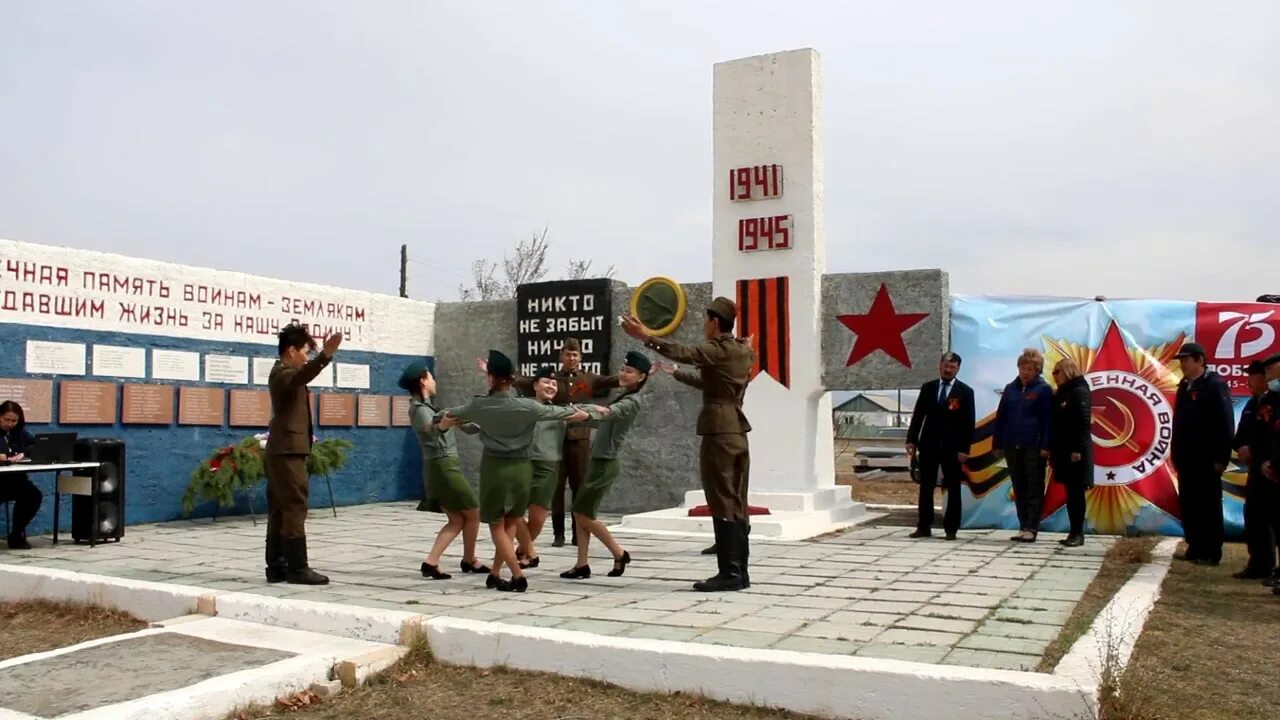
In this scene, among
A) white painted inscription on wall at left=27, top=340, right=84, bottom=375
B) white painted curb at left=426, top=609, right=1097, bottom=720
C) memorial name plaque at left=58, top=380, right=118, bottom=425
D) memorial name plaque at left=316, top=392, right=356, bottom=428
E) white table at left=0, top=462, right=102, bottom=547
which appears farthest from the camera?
memorial name plaque at left=316, top=392, right=356, bottom=428

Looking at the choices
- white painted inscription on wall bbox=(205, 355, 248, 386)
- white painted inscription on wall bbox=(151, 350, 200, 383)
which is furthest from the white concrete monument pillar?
white painted inscription on wall bbox=(151, 350, 200, 383)

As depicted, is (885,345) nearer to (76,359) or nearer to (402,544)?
(402,544)

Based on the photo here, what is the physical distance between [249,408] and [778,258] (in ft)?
19.7

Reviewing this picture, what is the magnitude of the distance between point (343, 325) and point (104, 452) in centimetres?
409

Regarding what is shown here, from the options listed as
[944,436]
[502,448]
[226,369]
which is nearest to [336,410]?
[226,369]

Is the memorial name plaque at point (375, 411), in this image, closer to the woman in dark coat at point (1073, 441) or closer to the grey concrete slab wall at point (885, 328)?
the grey concrete slab wall at point (885, 328)

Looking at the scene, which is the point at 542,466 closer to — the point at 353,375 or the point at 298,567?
the point at 298,567

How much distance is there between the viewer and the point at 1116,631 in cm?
516

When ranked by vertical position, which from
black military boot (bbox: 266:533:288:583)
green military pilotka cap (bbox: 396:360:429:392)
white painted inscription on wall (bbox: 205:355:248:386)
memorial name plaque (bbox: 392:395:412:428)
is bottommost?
black military boot (bbox: 266:533:288:583)

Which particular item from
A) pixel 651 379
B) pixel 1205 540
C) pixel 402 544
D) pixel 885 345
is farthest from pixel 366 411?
pixel 1205 540

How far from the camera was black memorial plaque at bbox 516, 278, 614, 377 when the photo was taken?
12977mm

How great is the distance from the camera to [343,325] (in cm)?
1327

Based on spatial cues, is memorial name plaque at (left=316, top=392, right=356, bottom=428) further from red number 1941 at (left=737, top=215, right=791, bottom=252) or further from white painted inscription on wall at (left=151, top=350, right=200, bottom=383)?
red number 1941 at (left=737, top=215, right=791, bottom=252)

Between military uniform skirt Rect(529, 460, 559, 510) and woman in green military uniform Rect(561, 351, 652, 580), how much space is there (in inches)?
8.9
